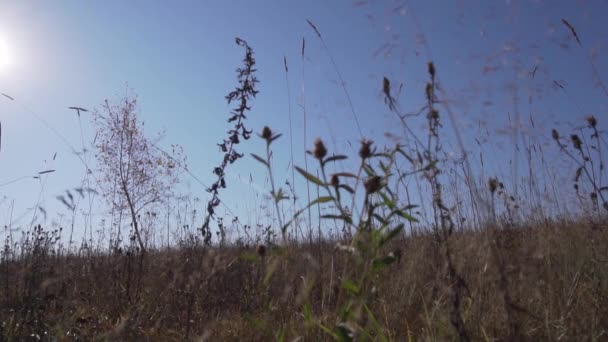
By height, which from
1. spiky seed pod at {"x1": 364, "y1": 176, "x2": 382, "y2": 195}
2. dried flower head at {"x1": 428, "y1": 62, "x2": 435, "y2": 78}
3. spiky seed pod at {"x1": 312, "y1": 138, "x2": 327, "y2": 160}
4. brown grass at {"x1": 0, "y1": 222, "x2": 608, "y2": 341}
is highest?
dried flower head at {"x1": 428, "y1": 62, "x2": 435, "y2": 78}

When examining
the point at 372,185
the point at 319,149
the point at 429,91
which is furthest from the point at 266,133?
the point at 429,91

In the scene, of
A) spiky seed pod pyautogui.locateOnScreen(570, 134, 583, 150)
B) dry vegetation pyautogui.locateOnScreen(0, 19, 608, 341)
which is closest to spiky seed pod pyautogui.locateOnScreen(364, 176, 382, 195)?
dry vegetation pyautogui.locateOnScreen(0, 19, 608, 341)

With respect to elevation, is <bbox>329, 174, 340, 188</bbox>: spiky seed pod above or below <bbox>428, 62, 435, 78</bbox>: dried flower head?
below

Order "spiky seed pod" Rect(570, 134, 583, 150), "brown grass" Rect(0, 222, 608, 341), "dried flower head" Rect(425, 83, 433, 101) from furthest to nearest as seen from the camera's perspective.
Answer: "spiky seed pod" Rect(570, 134, 583, 150), "brown grass" Rect(0, 222, 608, 341), "dried flower head" Rect(425, 83, 433, 101)

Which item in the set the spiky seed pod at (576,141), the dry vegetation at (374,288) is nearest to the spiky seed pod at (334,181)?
the dry vegetation at (374,288)

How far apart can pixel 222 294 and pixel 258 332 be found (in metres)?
1.18

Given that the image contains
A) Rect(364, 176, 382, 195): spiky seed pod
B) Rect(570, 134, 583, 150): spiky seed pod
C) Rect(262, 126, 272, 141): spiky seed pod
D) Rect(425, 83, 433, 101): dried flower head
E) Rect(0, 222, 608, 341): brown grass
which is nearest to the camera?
Rect(364, 176, 382, 195): spiky seed pod

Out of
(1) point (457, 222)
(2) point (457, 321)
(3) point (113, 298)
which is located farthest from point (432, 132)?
(3) point (113, 298)

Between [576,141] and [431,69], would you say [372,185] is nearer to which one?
[431,69]

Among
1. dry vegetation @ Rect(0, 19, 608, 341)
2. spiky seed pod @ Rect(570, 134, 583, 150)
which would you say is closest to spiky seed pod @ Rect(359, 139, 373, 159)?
dry vegetation @ Rect(0, 19, 608, 341)

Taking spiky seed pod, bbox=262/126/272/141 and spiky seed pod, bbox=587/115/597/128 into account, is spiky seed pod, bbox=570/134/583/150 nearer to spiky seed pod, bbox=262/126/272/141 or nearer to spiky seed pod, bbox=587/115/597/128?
spiky seed pod, bbox=587/115/597/128

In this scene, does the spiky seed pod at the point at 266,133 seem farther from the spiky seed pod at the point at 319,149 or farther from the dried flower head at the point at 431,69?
the dried flower head at the point at 431,69

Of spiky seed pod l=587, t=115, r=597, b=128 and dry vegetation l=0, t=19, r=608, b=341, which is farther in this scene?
spiky seed pod l=587, t=115, r=597, b=128

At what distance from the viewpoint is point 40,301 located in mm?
2393
